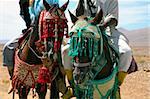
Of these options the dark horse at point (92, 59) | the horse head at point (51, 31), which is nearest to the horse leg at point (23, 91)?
the horse head at point (51, 31)

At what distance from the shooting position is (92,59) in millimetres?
6102

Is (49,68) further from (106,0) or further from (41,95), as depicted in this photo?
(106,0)

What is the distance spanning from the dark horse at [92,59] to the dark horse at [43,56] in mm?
894

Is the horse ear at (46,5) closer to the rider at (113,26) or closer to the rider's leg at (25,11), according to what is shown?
the rider at (113,26)

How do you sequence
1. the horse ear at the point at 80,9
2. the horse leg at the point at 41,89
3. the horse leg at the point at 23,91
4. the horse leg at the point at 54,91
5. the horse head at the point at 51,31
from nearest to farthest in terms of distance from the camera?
Result: the horse ear at the point at 80,9 → the horse head at the point at 51,31 → the horse leg at the point at 54,91 → the horse leg at the point at 41,89 → the horse leg at the point at 23,91

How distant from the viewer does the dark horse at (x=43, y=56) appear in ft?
24.0

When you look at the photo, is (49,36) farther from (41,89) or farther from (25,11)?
(25,11)

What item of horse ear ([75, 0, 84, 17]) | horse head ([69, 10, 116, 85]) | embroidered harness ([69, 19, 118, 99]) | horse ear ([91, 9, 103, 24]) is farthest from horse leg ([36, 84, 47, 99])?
horse ear ([91, 9, 103, 24])

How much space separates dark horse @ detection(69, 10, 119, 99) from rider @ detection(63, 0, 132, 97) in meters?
0.14

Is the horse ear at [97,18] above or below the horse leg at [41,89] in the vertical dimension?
above

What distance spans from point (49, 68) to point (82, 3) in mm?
1541

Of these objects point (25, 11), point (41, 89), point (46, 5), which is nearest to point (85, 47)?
point (46, 5)

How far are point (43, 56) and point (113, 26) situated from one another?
134cm

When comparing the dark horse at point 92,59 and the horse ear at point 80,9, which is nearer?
the dark horse at point 92,59
